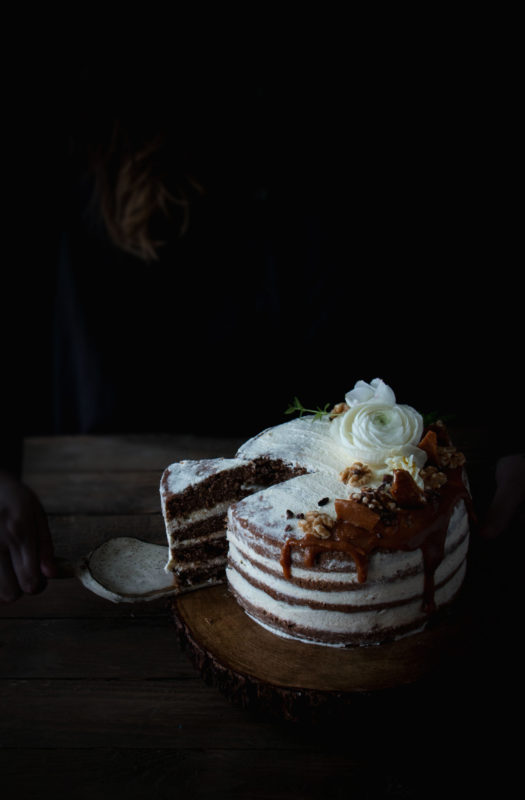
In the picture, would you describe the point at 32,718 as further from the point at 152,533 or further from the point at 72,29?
the point at 72,29

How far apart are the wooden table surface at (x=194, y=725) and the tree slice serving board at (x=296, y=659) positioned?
4 centimetres

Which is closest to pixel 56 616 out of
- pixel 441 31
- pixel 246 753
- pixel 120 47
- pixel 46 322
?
pixel 246 753

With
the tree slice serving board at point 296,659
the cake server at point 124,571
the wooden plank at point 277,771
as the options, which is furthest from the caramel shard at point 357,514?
the cake server at point 124,571

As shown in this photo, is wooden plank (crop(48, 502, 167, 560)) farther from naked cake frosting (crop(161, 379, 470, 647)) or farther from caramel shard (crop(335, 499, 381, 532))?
caramel shard (crop(335, 499, 381, 532))

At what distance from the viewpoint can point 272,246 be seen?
9.05 feet

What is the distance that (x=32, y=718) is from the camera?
155 centimetres

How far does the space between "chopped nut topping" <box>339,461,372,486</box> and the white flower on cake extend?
36 mm

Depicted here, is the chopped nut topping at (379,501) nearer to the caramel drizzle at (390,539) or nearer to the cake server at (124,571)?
the caramel drizzle at (390,539)

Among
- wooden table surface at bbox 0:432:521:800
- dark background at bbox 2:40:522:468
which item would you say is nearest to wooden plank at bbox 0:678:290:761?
wooden table surface at bbox 0:432:521:800

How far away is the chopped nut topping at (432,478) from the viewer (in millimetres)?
1674

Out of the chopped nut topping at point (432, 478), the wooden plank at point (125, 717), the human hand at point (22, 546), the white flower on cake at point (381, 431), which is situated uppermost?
the white flower on cake at point (381, 431)

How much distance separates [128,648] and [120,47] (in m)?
2.07

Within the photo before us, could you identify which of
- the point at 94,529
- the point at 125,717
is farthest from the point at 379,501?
the point at 94,529

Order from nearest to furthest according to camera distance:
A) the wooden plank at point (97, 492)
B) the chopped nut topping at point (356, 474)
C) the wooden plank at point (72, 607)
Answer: the chopped nut topping at point (356, 474)
the wooden plank at point (72, 607)
the wooden plank at point (97, 492)
